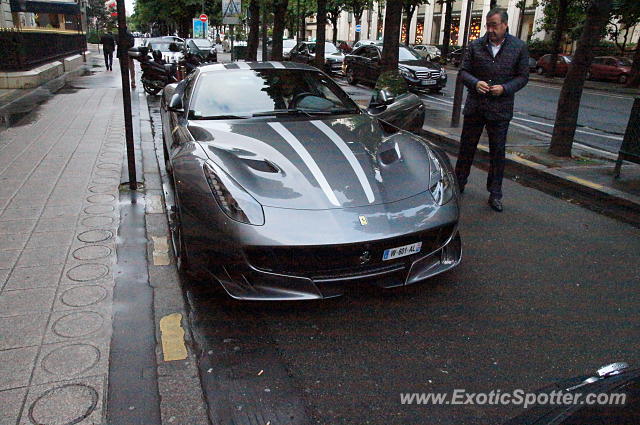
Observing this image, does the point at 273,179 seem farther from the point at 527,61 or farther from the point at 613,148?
the point at 613,148

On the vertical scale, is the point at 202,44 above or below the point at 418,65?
above

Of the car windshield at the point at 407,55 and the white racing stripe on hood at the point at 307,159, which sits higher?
the car windshield at the point at 407,55

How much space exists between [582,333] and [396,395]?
1.34m

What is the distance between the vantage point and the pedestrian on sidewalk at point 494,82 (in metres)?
5.02

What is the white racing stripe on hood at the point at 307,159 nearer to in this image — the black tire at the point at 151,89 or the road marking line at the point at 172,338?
the road marking line at the point at 172,338

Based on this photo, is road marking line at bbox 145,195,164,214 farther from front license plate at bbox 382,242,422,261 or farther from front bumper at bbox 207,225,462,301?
front license plate at bbox 382,242,422,261

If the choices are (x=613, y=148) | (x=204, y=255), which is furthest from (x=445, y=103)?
(x=204, y=255)

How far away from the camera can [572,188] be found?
6.18 metres

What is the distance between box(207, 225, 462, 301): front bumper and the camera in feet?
9.82

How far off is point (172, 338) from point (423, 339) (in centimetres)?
145

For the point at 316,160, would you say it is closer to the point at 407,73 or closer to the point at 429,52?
the point at 407,73

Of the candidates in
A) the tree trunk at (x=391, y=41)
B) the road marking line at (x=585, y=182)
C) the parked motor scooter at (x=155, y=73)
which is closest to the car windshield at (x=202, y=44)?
the parked motor scooter at (x=155, y=73)

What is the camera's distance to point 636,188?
234 inches

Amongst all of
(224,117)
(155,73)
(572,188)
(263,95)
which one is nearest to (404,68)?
(155,73)
